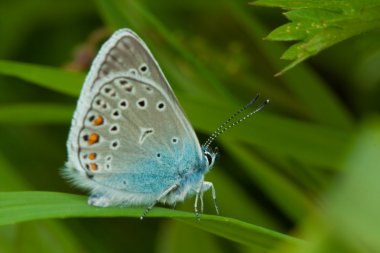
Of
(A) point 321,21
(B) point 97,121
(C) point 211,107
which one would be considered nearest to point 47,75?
(B) point 97,121

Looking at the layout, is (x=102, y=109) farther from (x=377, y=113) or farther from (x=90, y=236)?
(x=377, y=113)

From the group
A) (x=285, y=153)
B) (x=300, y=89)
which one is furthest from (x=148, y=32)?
(x=285, y=153)

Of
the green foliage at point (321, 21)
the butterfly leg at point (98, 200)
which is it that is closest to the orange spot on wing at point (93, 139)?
the butterfly leg at point (98, 200)

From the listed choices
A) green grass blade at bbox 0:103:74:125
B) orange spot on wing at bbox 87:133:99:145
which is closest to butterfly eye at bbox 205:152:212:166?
orange spot on wing at bbox 87:133:99:145

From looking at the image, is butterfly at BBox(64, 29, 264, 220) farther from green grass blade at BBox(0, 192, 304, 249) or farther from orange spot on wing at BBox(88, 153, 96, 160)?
green grass blade at BBox(0, 192, 304, 249)

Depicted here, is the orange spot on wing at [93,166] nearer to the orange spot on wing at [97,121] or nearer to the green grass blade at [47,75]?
the orange spot on wing at [97,121]
